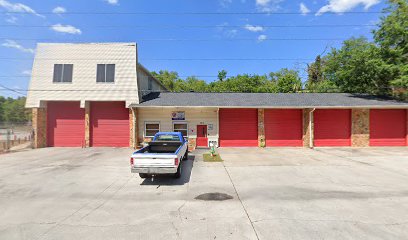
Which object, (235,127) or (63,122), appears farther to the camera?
(63,122)

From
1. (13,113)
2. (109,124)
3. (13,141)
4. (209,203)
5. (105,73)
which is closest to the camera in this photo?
(209,203)

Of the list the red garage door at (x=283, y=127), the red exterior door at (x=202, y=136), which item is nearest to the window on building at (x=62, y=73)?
the red exterior door at (x=202, y=136)

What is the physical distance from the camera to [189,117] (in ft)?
61.8

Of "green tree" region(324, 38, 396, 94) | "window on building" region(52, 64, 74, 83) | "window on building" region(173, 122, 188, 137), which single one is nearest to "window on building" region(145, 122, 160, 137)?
"window on building" region(173, 122, 188, 137)

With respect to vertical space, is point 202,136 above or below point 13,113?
below

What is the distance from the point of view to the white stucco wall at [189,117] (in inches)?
739

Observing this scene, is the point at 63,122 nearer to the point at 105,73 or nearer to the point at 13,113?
the point at 105,73

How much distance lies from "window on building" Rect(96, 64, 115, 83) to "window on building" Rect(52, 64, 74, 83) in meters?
2.30

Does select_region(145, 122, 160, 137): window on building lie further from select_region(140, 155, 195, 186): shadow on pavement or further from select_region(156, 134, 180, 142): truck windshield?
select_region(140, 155, 195, 186): shadow on pavement

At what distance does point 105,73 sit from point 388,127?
83.6ft

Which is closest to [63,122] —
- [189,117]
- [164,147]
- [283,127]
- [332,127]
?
[189,117]

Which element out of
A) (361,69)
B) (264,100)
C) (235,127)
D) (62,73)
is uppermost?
(361,69)

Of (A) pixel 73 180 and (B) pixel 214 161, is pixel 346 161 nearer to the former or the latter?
(B) pixel 214 161

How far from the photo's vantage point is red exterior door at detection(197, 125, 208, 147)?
1877 centimetres
